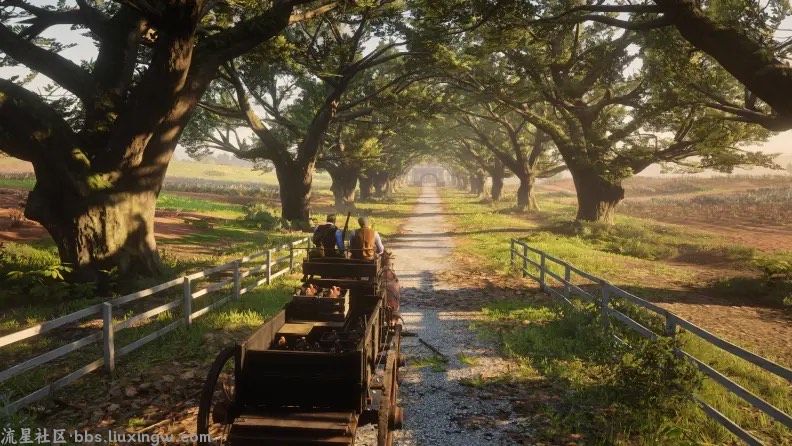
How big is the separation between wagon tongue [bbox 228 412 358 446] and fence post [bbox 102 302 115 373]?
149 inches

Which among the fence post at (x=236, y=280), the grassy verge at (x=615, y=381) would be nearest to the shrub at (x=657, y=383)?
the grassy verge at (x=615, y=381)

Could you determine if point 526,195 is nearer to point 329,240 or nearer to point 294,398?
point 329,240

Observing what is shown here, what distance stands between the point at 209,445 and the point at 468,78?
74.6 ft

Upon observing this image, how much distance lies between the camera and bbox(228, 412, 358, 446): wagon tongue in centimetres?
395

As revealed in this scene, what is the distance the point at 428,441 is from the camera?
529cm

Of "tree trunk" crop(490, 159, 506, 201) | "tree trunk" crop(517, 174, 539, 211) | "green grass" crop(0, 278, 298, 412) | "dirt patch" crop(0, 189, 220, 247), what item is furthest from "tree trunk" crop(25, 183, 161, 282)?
"tree trunk" crop(490, 159, 506, 201)

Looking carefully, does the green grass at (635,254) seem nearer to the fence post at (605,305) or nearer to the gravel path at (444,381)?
the fence post at (605,305)

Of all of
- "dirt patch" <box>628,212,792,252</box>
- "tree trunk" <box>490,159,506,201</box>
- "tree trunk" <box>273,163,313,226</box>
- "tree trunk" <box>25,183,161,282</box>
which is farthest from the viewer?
"tree trunk" <box>490,159,506,201</box>

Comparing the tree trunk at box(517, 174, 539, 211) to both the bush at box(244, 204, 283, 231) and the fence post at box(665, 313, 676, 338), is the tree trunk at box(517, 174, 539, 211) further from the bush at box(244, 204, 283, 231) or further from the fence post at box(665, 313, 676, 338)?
the fence post at box(665, 313, 676, 338)

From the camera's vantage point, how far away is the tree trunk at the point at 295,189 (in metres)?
25.0

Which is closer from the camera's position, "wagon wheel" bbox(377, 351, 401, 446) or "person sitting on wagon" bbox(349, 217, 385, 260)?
"wagon wheel" bbox(377, 351, 401, 446)

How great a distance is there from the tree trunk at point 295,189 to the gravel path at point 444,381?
1317cm

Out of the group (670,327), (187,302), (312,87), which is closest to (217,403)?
(187,302)

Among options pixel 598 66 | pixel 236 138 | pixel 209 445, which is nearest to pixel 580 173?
pixel 598 66
